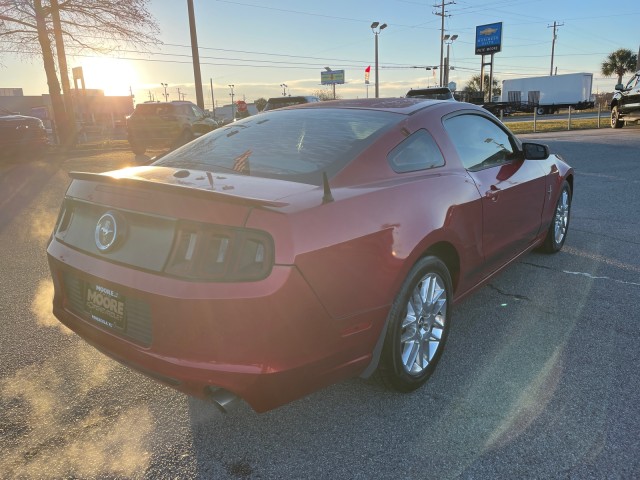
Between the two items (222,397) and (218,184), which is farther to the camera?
(218,184)

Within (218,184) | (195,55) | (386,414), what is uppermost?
(195,55)

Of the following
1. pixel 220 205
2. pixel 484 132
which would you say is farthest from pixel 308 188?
pixel 484 132

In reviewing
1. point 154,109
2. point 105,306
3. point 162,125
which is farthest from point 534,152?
point 154,109

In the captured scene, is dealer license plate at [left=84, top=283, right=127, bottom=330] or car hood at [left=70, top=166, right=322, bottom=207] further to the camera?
dealer license plate at [left=84, top=283, right=127, bottom=330]

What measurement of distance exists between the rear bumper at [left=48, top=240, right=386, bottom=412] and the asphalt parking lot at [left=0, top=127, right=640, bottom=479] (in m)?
0.38

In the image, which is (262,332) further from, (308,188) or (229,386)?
(308,188)

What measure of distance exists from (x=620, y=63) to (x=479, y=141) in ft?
272

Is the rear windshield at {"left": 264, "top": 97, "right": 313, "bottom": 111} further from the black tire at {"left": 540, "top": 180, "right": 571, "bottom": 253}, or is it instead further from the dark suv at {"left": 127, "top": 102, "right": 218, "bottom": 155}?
the black tire at {"left": 540, "top": 180, "right": 571, "bottom": 253}

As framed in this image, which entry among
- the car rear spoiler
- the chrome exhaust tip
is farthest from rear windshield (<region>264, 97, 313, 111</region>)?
the chrome exhaust tip

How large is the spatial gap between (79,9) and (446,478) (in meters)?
20.4

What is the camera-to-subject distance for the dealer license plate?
2.22 metres

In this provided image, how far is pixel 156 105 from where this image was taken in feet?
51.4

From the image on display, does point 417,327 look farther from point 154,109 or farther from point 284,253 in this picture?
point 154,109

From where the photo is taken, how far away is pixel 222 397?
6.67 ft
